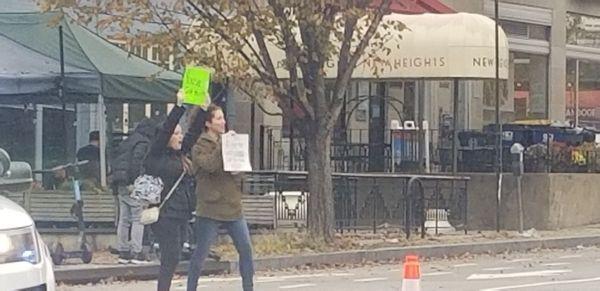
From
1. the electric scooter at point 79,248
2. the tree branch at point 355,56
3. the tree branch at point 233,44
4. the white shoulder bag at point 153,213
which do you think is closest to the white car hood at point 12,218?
the white shoulder bag at point 153,213

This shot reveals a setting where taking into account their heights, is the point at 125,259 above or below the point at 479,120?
below

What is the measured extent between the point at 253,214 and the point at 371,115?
363 inches

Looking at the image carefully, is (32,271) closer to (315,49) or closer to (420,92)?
(315,49)

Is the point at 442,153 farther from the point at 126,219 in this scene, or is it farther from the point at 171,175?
the point at 171,175

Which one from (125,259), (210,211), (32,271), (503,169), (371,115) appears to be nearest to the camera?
(32,271)

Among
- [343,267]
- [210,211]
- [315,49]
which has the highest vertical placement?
[315,49]

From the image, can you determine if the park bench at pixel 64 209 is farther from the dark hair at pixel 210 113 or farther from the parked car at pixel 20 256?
the parked car at pixel 20 256

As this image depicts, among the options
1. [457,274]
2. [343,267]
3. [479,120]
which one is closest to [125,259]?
[343,267]

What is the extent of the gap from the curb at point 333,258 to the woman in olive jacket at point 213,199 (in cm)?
337

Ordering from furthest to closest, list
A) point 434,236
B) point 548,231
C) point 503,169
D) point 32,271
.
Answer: point 503,169 < point 548,231 < point 434,236 < point 32,271

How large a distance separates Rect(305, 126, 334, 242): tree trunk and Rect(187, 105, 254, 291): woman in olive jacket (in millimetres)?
6153

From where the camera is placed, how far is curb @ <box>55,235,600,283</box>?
44.2 feet

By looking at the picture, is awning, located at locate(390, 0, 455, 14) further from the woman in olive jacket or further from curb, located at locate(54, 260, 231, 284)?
the woman in olive jacket

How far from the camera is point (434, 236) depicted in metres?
18.8
